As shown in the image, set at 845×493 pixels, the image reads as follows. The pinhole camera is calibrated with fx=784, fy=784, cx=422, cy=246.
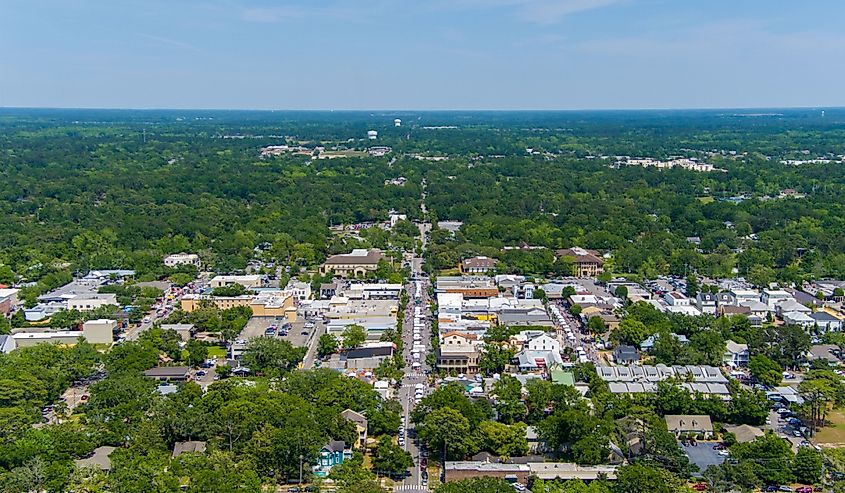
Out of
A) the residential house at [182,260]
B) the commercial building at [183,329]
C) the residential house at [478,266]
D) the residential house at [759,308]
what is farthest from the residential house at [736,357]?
the residential house at [182,260]

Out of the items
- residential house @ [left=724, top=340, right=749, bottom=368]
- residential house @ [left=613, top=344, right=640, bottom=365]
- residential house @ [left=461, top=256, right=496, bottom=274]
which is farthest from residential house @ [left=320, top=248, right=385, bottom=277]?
residential house @ [left=724, top=340, right=749, bottom=368]

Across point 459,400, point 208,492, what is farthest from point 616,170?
point 208,492

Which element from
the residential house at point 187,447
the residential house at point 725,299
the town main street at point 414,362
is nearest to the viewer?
the residential house at point 187,447

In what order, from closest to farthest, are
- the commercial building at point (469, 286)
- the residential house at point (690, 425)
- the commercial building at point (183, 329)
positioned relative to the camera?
the residential house at point (690, 425)
the commercial building at point (183, 329)
the commercial building at point (469, 286)

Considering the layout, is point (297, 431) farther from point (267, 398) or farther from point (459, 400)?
point (459, 400)

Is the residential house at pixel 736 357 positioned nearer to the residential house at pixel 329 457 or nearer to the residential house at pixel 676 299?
the residential house at pixel 676 299

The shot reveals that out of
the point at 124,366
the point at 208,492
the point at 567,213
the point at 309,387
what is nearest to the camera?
the point at 208,492
